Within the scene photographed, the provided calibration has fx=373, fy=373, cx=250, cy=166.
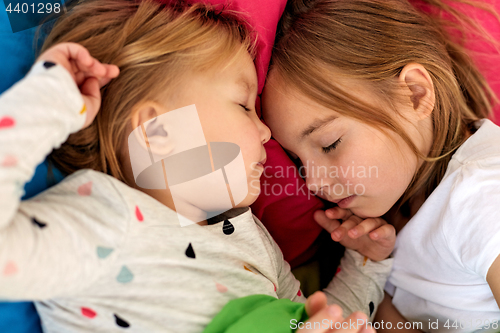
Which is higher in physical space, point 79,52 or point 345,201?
point 79,52

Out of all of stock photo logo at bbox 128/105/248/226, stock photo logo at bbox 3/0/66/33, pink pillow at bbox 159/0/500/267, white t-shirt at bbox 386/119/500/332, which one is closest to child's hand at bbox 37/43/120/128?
stock photo logo at bbox 128/105/248/226

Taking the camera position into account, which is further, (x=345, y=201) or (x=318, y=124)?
Result: (x=345, y=201)

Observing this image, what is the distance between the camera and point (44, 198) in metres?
0.67

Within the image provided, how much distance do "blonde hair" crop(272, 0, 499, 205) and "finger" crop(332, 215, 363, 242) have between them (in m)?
0.17

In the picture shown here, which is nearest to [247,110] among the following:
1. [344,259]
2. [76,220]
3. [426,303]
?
[76,220]

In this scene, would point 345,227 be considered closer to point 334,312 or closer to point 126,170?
point 334,312

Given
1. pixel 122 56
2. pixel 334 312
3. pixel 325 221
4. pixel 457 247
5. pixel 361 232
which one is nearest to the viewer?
pixel 334 312

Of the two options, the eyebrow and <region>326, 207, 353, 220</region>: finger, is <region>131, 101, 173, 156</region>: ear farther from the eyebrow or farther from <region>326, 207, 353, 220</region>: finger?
<region>326, 207, 353, 220</region>: finger

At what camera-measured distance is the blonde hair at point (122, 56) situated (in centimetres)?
76

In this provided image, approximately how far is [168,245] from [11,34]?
0.55 m

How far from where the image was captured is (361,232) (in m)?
1.06

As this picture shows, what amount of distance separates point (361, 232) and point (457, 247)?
0.24m

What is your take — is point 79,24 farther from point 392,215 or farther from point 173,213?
point 392,215

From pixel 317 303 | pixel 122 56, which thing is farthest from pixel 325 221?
pixel 122 56
